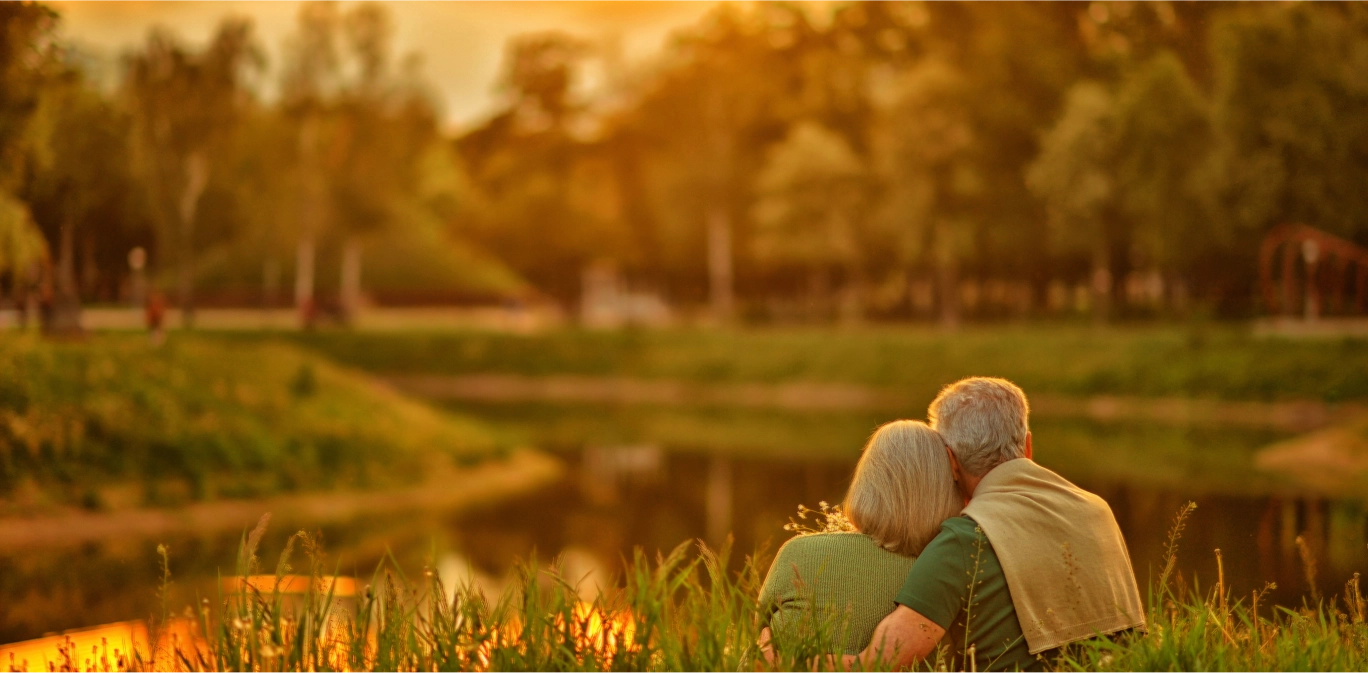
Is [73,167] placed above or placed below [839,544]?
above

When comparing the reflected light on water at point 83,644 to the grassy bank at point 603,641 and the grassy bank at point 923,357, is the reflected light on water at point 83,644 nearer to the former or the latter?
the grassy bank at point 603,641

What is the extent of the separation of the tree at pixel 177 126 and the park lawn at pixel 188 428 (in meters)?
2.12

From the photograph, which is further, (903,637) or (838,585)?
(838,585)

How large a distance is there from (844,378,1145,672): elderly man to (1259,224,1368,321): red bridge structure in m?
16.5

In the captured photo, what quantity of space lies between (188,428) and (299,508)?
1.82 m

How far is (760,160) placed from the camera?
57250 millimetres

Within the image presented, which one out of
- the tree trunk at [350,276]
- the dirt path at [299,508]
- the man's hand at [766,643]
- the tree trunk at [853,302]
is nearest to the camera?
the man's hand at [766,643]

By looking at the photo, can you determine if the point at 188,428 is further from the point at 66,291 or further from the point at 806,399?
the point at 806,399

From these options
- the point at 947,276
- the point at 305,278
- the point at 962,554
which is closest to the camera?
the point at 962,554

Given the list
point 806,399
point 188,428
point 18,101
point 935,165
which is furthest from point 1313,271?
point 935,165

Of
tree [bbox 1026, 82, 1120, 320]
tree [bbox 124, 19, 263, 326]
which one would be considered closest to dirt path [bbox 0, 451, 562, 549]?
tree [bbox 124, 19, 263, 326]

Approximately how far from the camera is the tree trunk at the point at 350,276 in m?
51.0

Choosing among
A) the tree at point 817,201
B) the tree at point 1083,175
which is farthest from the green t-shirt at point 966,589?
the tree at point 817,201

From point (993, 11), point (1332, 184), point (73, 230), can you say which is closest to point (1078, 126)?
point (993, 11)
